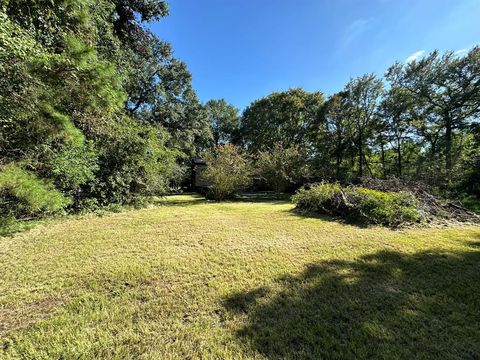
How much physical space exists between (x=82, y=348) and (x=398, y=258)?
4.33 m

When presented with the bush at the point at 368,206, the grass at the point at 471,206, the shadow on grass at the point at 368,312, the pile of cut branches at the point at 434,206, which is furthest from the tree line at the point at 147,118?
the bush at the point at 368,206

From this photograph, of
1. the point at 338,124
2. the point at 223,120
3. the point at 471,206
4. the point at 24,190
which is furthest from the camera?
the point at 223,120

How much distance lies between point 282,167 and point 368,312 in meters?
12.6

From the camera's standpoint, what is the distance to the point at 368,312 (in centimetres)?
226

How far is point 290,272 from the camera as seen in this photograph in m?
3.18

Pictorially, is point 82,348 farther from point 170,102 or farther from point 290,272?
point 170,102

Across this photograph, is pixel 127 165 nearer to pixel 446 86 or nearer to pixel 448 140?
pixel 448 140

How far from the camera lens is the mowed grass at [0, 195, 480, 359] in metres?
1.84

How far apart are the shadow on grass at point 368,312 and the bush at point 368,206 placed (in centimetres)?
240

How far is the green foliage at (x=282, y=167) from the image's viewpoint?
48.3 ft

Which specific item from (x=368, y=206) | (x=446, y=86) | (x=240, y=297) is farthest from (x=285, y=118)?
(x=240, y=297)

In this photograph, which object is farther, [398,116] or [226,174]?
[398,116]

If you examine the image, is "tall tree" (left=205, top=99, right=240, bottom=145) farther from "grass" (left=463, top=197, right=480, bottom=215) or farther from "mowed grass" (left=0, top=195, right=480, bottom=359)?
"mowed grass" (left=0, top=195, right=480, bottom=359)

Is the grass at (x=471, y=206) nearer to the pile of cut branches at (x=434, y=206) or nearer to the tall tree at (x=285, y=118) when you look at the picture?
the pile of cut branches at (x=434, y=206)
